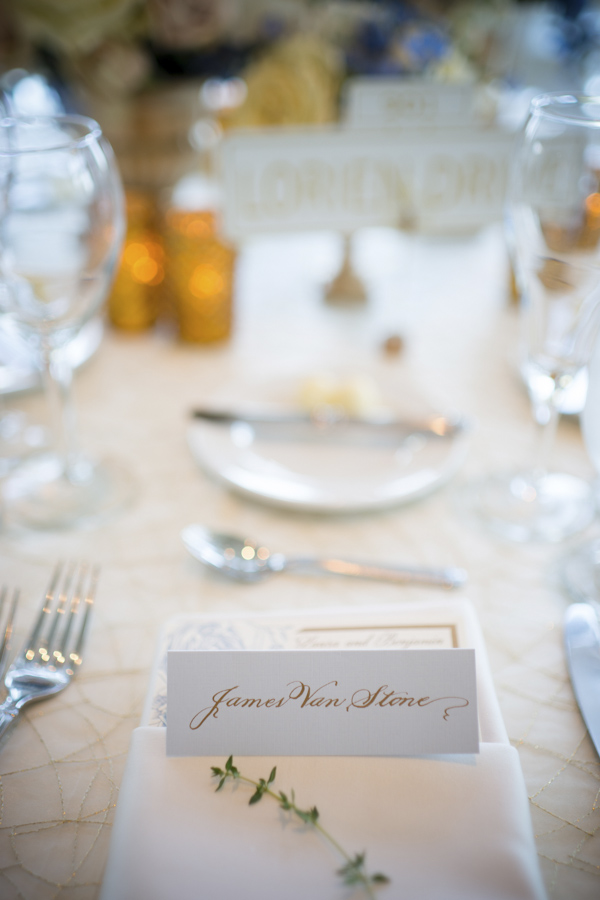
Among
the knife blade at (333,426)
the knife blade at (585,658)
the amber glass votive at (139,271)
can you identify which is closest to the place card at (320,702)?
the knife blade at (585,658)

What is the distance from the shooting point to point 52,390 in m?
0.65

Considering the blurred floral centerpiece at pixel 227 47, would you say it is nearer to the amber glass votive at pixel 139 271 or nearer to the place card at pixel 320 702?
the amber glass votive at pixel 139 271

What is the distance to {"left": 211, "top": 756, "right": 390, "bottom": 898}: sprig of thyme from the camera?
0.32m

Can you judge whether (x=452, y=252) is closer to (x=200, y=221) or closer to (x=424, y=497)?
(x=200, y=221)

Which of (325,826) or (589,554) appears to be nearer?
(325,826)

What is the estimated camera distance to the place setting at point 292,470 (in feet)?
1.18

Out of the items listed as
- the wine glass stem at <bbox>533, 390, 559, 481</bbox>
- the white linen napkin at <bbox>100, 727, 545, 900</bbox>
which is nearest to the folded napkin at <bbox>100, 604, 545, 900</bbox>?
the white linen napkin at <bbox>100, 727, 545, 900</bbox>

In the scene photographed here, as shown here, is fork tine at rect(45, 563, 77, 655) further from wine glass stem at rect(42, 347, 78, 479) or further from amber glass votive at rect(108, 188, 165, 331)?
amber glass votive at rect(108, 188, 165, 331)

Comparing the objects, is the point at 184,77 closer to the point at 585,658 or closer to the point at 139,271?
the point at 139,271

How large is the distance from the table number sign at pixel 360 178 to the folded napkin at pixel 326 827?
63 cm

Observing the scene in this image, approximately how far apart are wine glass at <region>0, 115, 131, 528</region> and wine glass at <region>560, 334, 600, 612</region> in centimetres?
42

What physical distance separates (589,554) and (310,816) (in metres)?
0.37

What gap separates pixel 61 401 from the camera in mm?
666

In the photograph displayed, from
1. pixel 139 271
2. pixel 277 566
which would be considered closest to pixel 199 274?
pixel 139 271
